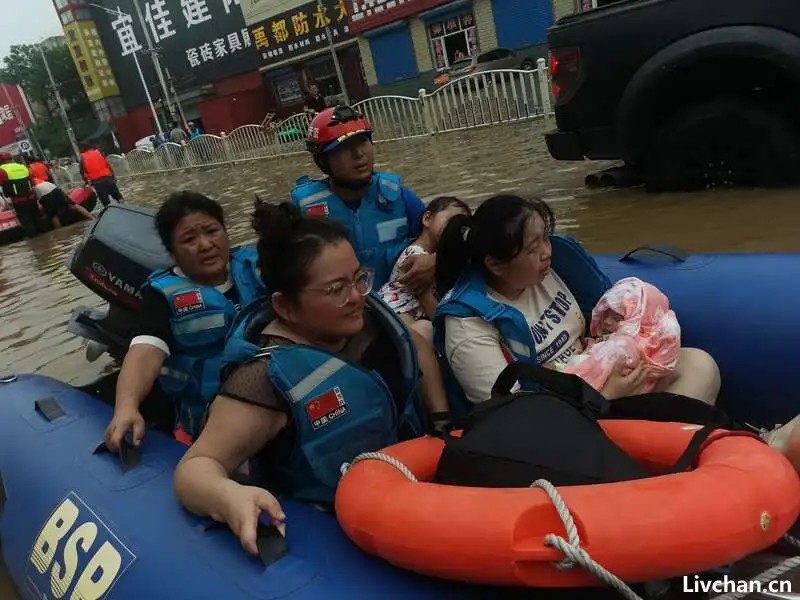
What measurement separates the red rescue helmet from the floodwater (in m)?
2.00

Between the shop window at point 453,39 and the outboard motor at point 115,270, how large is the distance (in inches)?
635

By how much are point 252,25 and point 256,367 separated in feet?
81.1

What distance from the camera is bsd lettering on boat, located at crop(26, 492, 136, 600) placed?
166 centimetres

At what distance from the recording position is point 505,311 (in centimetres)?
192

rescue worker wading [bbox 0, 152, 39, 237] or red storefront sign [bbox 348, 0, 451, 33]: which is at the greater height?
red storefront sign [bbox 348, 0, 451, 33]

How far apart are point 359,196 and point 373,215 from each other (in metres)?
0.10

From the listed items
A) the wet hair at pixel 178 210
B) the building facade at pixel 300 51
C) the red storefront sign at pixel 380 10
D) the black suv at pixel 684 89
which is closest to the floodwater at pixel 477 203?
the black suv at pixel 684 89

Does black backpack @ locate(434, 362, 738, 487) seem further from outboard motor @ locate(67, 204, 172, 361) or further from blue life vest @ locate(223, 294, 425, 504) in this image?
outboard motor @ locate(67, 204, 172, 361)

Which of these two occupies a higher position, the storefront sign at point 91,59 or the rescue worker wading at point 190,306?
the storefront sign at point 91,59

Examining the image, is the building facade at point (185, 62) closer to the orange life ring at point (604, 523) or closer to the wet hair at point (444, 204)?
the wet hair at point (444, 204)

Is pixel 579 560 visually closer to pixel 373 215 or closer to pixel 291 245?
pixel 291 245

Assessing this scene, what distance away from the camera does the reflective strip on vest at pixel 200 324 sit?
7.85 feet

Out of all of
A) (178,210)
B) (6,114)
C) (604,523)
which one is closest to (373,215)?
(178,210)

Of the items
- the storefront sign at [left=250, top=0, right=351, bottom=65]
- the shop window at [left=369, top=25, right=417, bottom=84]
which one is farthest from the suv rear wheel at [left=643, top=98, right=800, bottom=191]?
the storefront sign at [left=250, top=0, right=351, bottom=65]
